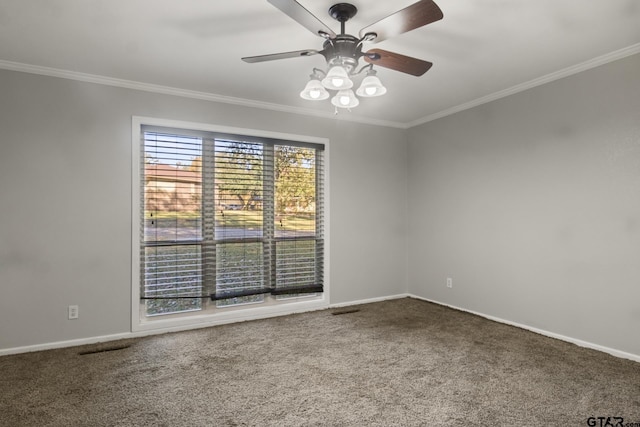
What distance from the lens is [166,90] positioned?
3594 millimetres

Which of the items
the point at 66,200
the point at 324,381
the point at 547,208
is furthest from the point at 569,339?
the point at 66,200

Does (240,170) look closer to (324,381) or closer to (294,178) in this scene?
(294,178)

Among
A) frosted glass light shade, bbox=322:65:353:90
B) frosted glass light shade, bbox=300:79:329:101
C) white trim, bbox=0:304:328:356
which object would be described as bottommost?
white trim, bbox=0:304:328:356

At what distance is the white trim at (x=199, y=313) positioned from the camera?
345 centimetres

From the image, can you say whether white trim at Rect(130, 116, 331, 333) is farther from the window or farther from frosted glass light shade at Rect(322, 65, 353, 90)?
frosted glass light shade at Rect(322, 65, 353, 90)

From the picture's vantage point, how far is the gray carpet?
207 cm

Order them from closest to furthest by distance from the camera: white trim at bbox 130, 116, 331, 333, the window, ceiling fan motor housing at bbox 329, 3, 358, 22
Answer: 1. ceiling fan motor housing at bbox 329, 3, 358, 22
2. white trim at bbox 130, 116, 331, 333
3. the window

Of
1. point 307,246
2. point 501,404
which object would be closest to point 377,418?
point 501,404

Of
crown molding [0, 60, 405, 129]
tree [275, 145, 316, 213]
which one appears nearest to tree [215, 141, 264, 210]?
tree [275, 145, 316, 213]

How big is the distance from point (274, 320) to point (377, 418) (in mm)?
2088

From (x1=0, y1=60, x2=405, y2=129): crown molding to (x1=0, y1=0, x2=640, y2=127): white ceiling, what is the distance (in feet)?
0.07

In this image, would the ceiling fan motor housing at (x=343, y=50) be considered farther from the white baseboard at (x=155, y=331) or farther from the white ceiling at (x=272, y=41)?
the white baseboard at (x=155, y=331)

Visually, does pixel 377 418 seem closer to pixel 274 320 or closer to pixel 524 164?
pixel 274 320

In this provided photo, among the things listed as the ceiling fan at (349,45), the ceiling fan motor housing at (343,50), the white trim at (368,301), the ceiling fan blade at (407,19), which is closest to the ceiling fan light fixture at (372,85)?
the ceiling fan at (349,45)
